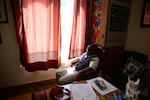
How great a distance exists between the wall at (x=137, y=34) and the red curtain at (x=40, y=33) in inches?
64.2

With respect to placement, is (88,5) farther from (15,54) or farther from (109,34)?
(15,54)

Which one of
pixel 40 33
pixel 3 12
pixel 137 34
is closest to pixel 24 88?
pixel 40 33

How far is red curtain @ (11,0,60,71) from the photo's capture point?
2.01m

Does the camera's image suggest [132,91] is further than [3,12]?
No

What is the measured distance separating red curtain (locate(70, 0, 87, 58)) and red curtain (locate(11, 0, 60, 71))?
35cm

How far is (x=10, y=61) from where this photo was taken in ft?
7.10

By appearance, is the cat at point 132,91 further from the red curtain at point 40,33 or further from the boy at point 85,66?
the red curtain at point 40,33

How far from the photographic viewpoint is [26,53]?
2.09 meters

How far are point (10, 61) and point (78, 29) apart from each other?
1413mm

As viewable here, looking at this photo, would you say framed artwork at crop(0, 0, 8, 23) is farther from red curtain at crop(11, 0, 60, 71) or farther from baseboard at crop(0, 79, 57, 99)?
baseboard at crop(0, 79, 57, 99)

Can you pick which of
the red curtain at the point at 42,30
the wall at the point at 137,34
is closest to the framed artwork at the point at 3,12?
the red curtain at the point at 42,30

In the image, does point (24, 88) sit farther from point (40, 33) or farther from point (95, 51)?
point (95, 51)

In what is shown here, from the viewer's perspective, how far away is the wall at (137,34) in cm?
265

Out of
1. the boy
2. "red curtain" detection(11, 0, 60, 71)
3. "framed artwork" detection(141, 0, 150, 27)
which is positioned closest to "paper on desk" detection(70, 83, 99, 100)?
the boy
